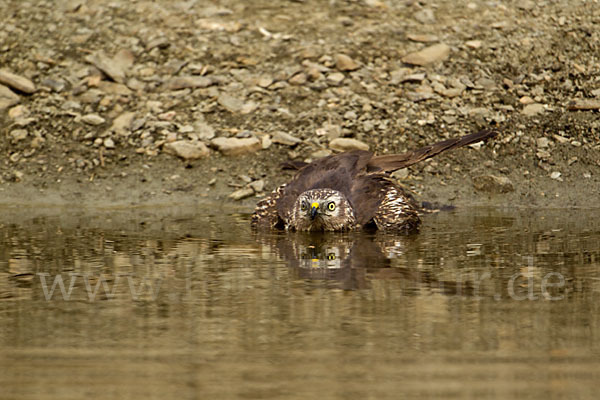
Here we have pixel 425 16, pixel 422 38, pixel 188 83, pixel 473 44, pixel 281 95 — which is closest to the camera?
pixel 281 95

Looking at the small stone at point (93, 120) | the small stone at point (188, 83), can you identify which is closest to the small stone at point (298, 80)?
the small stone at point (188, 83)

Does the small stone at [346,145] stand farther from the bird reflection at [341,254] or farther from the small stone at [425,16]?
the small stone at [425,16]

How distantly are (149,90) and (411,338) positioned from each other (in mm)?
7218

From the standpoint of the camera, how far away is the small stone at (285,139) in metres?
9.94

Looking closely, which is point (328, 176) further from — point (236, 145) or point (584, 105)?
point (584, 105)

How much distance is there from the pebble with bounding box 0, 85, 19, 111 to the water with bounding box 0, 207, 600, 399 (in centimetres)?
340

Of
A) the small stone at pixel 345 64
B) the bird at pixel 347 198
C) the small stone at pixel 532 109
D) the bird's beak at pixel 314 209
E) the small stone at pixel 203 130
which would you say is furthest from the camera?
the small stone at pixel 345 64

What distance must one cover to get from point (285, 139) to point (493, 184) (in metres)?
2.24

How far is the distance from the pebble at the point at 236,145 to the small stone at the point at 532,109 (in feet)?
9.60

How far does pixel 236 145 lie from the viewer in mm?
9898

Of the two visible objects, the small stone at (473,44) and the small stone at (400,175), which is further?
the small stone at (473,44)

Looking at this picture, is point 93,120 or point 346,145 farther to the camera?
point 93,120

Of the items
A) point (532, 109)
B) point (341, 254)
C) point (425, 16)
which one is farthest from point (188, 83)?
point (341, 254)

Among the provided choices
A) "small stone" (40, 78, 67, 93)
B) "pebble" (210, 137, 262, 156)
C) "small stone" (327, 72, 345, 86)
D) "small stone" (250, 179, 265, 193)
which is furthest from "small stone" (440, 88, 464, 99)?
"small stone" (40, 78, 67, 93)
